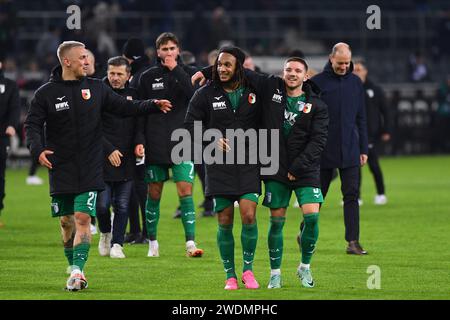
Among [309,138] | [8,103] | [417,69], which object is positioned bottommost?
[309,138]

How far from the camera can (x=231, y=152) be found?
12.0m

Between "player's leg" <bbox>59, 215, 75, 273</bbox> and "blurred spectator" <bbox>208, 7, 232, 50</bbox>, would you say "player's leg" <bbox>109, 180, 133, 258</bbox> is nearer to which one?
"player's leg" <bbox>59, 215, 75, 273</bbox>

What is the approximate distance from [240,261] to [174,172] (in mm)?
1429

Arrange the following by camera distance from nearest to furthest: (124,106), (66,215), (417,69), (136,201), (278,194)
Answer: (278,194)
(124,106)
(66,215)
(136,201)
(417,69)

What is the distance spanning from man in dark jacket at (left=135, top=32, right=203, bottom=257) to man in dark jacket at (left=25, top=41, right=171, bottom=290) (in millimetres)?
2912

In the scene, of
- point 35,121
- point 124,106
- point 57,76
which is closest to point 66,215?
point 35,121

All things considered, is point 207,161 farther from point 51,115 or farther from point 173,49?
point 173,49

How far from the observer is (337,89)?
15.2 m

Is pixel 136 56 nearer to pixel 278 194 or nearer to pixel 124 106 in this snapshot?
pixel 124 106

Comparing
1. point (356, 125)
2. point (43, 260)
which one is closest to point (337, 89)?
point (356, 125)

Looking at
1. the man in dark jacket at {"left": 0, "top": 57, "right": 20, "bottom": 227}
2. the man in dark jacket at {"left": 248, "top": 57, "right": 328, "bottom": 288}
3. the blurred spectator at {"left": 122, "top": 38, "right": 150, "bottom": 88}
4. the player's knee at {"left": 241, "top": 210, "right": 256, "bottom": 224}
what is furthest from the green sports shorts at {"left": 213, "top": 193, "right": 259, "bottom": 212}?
the man in dark jacket at {"left": 0, "top": 57, "right": 20, "bottom": 227}

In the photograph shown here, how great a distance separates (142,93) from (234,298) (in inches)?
182
